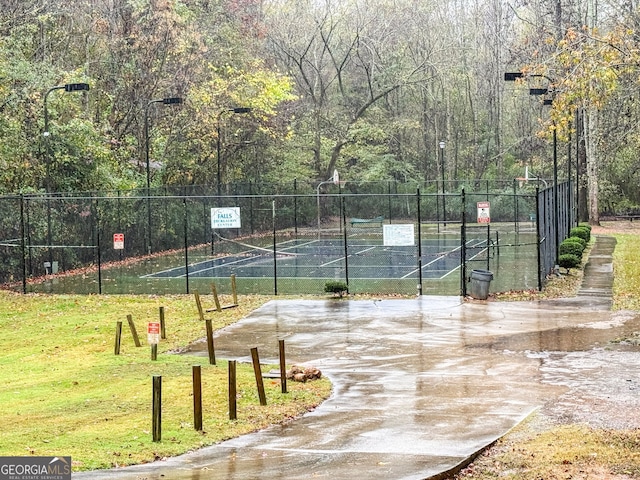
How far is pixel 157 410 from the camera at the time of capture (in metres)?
12.5

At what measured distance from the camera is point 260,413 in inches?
572

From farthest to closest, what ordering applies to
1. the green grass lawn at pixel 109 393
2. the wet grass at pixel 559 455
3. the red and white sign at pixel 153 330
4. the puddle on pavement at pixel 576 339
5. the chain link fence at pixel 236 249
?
the chain link fence at pixel 236 249, the puddle on pavement at pixel 576 339, the red and white sign at pixel 153 330, the green grass lawn at pixel 109 393, the wet grass at pixel 559 455

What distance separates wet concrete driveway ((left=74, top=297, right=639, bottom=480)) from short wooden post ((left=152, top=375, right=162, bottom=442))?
0.74 metres

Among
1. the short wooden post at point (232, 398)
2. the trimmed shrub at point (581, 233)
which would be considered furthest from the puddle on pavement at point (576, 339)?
the trimmed shrub at point (581, 233)

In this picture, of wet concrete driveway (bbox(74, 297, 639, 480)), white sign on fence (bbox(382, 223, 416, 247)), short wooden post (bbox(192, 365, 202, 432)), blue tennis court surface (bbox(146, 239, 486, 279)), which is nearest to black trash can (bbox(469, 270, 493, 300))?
wet concrete driveway (bbox(74, 297, 639, 480))

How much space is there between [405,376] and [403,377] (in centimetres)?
9

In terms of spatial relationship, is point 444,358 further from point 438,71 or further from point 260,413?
point 438,71

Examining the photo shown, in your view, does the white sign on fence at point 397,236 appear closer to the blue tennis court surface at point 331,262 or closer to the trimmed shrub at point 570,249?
the blue tennis court surface at point 331,262

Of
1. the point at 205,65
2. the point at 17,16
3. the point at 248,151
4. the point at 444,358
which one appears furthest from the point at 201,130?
the point at 444,358

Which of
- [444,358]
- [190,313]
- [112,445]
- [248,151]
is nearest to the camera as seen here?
[112,445]

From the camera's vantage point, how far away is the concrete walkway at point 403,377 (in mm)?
11570

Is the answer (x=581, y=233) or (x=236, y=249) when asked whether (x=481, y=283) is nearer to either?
(x=581, y=233)

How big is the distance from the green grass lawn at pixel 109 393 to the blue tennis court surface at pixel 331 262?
9299 millimetres

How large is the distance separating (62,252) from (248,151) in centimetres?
2398
